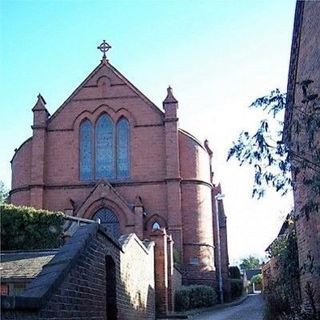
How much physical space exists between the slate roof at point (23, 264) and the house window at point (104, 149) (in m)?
18.8

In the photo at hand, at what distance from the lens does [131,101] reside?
35688mm

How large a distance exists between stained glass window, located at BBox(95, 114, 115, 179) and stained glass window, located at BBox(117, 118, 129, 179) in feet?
1.58

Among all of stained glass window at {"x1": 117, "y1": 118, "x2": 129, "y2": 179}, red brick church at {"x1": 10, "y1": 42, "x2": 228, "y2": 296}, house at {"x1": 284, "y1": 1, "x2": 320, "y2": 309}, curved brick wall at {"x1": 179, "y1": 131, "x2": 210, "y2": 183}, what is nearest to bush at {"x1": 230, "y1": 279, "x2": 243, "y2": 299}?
red brick church at {"x1": 10, "y1": 42, "x2": 228, "y2": 296}

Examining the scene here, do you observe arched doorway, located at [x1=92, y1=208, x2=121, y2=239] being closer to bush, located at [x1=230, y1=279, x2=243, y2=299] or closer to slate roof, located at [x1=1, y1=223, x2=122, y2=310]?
bush, located at [x1=230, y1=279, x2=243, y2=299]

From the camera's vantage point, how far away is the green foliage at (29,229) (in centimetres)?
2122

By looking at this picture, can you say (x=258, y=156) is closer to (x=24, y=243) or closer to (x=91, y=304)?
(x=91, y=304)

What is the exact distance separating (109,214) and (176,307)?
1004cm

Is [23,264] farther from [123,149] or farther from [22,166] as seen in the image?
[22,166]

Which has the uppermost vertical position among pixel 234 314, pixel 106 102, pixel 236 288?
pixel 106 102

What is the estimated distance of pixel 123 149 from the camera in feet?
115

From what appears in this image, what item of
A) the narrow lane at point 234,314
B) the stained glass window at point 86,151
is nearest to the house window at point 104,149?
the stained glass window at point 86,151

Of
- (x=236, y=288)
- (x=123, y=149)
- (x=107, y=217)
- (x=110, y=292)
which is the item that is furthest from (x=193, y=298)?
(x=110, y=292)

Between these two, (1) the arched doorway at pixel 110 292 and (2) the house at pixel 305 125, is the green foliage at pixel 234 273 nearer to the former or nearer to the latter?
(2) the house at pixel 305 125

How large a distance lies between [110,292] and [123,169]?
24578mm
